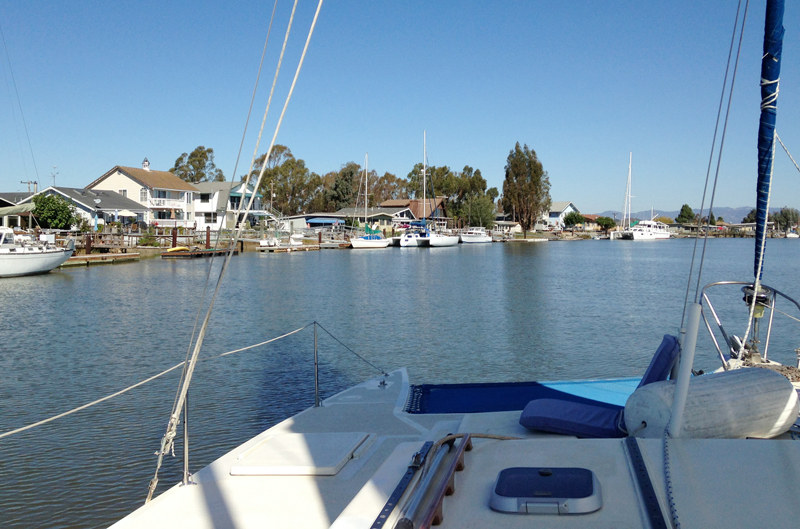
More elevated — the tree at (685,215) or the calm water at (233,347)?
the tree at (685,215)

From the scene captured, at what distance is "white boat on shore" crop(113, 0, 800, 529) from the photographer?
2.61 meters

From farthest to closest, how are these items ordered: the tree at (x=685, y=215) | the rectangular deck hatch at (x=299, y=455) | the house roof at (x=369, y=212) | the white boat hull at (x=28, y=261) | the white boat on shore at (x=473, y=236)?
the tree at (x=685, y=215) → the house roof at (x=369, y=212) → the white boat on shore at (x=473, y=236) → the white boat hull at (x=28, y=261) → the rectangular deck hatch at (x=299, y=455)

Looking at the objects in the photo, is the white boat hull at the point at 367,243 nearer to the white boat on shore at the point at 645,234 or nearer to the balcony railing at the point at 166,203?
the balcony railing at the point at 166,203

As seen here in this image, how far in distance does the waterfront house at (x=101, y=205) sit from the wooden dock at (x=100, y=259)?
11239mm

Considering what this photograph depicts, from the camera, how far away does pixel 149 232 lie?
58812 mm

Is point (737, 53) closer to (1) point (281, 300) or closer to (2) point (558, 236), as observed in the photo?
(1) point (281, 300)

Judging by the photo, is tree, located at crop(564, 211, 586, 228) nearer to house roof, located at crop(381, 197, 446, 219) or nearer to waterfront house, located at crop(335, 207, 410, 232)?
house roof, located at crop(381, 197, 446, 219)

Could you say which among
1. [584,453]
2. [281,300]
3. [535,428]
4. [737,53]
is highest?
[737,53]

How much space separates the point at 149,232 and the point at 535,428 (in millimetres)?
57790

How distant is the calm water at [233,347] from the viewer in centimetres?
877

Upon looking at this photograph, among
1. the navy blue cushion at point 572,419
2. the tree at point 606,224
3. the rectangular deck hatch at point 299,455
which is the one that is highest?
the tree at point 606,224

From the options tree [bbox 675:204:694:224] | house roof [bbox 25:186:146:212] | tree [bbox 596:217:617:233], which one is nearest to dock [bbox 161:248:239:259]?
house roof [bbox 25:186:146:212]

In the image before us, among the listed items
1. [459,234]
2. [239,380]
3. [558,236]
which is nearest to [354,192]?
[459,234]

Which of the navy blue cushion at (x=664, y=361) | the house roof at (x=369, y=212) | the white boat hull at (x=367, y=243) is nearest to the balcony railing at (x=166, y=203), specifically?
the white boat hull at (x=367, y=243)
